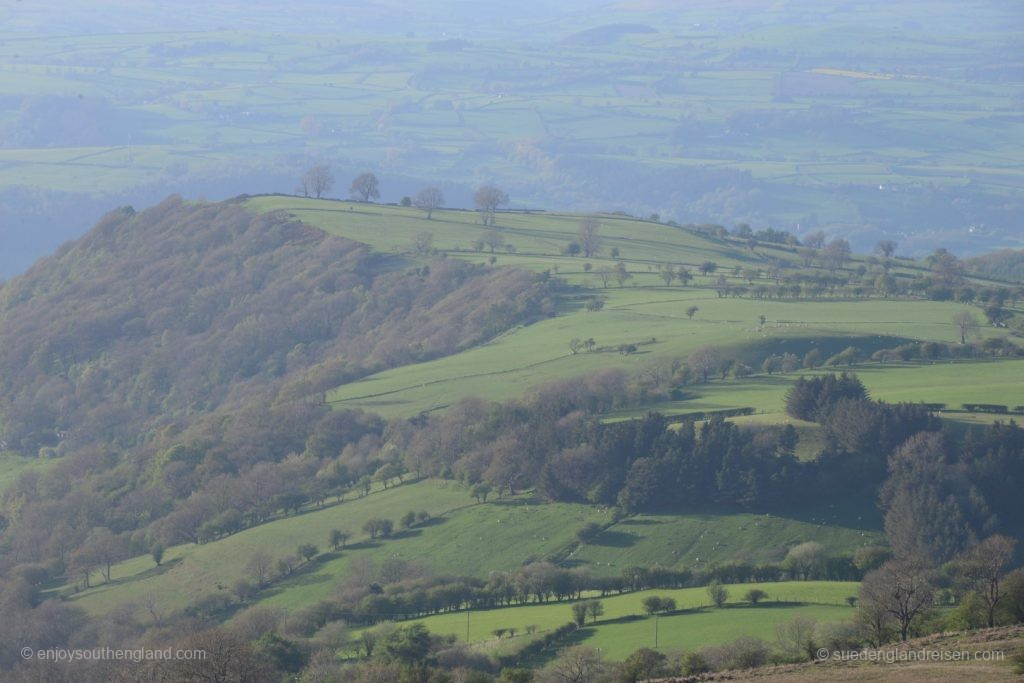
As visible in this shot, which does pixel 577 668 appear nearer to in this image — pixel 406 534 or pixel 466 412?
pixel 406 534

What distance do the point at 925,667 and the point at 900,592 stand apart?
11578 mm

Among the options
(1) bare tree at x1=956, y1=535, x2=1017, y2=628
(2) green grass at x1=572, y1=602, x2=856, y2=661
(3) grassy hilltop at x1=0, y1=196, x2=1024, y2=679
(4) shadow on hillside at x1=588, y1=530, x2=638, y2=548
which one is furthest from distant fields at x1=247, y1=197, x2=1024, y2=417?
(2) green grass at x1=572, y1=602, x2=856, y2=661

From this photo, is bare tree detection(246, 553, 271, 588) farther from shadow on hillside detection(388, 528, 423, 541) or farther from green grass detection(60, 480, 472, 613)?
shadow on hillside detection(388, 528, 423, 541)

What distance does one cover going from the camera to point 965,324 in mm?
102688

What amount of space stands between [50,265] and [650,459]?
97.8 m

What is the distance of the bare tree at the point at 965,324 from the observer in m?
101

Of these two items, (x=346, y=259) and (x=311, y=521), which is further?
(x=346, y=259)

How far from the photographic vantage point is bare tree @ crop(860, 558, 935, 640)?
4741 centimetres

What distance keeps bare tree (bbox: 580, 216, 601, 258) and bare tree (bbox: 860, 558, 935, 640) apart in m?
83.9

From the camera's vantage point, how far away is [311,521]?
261 ft

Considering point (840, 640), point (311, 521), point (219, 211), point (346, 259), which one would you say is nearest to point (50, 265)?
point (219, 211)

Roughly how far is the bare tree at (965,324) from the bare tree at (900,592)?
48670mm

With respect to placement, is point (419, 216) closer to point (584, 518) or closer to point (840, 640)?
point (584, 518)

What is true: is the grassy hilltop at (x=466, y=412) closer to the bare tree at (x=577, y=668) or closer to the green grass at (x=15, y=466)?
the green grass at (x=15, y=466)
